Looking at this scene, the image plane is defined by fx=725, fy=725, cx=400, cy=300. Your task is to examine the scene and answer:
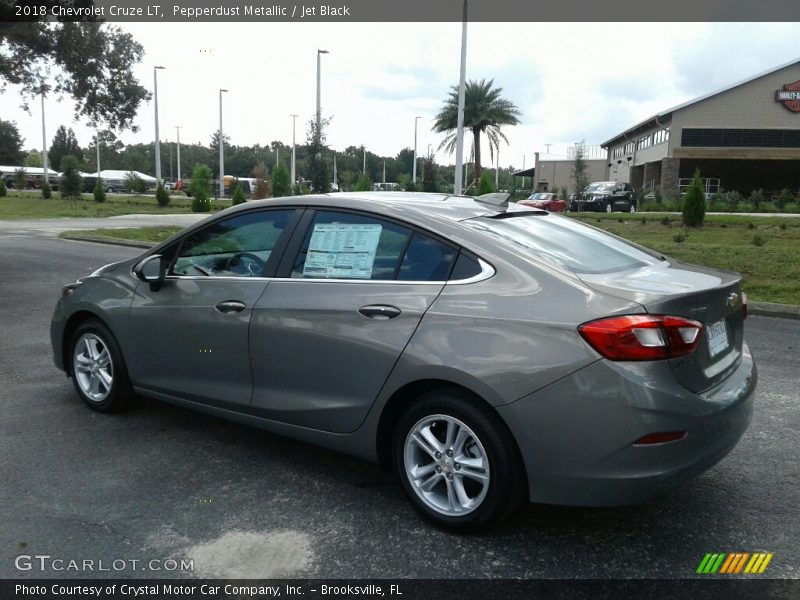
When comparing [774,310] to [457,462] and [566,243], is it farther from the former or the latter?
[457,462]

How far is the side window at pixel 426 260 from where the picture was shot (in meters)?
3.48

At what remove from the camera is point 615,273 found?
3.47 m

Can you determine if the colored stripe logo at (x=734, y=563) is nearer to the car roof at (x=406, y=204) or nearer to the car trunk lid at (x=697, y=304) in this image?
the car trunk lid at (x=697, y=304)

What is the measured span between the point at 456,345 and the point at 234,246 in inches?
70.9

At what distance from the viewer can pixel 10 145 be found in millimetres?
106750

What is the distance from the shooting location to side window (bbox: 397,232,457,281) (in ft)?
11.4

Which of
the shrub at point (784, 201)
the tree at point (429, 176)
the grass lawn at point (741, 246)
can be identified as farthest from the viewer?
the shrub at point (784, 201)

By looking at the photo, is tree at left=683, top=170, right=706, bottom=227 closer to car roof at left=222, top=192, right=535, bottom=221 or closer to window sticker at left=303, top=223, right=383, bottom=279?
car roof at left=222, top=192, right=535, bottom=221

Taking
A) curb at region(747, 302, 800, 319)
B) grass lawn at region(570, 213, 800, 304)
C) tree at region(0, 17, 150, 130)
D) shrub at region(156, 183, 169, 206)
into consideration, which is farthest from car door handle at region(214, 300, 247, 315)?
shrub at region(156, 183, 169, 206)

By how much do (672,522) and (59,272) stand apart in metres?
11.9

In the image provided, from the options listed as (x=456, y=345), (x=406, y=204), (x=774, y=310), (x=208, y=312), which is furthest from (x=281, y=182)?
(x=456, y=345)

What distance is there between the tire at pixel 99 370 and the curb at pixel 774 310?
26.3ft

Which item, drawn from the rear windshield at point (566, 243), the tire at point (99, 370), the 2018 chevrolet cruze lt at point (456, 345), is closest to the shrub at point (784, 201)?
the rear windshield at point (566, 243)

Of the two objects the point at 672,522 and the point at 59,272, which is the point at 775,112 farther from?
the point at 672,522
